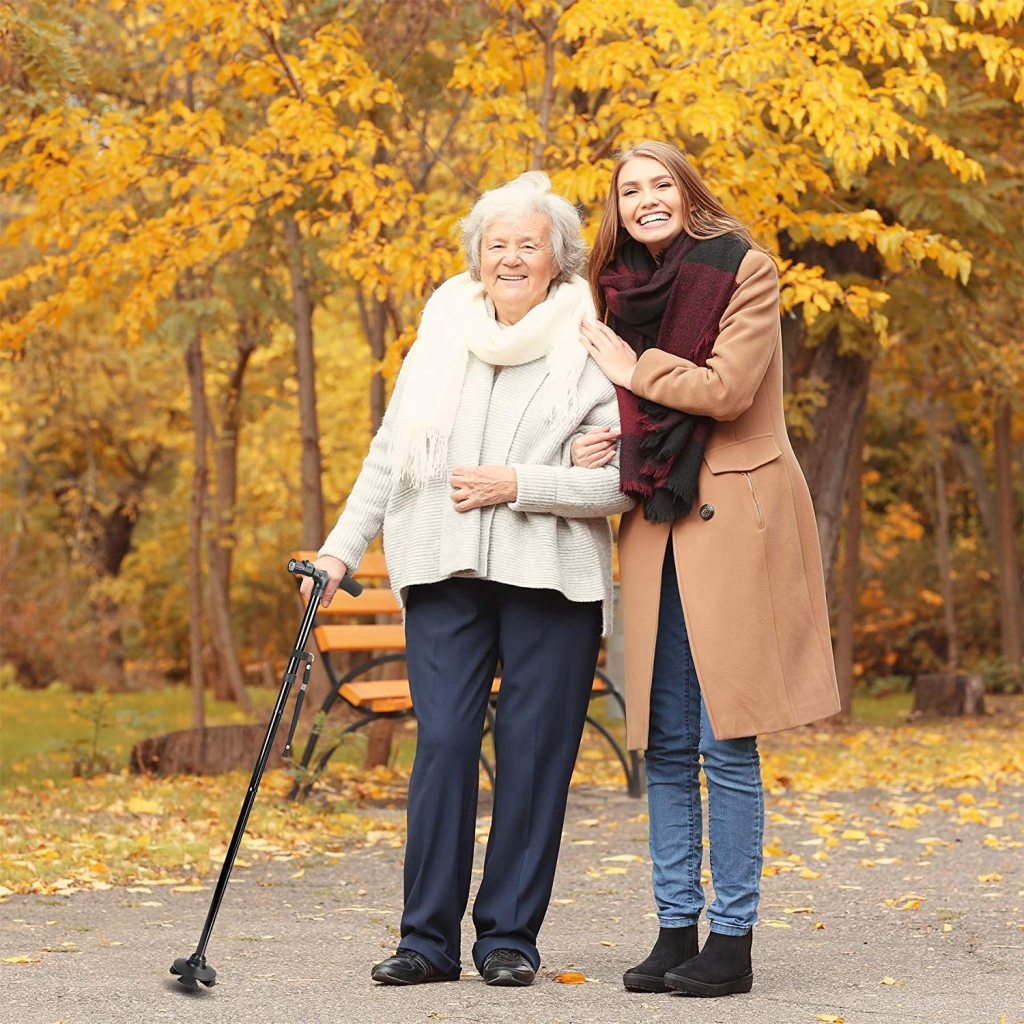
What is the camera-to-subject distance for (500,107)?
7.34 metres

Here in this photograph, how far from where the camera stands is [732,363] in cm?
355

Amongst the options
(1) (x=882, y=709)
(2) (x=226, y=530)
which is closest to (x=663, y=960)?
(2) (x=226, y=530)

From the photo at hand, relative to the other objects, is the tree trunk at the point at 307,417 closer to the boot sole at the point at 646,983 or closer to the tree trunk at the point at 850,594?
the tree trunk at the point at 850,594

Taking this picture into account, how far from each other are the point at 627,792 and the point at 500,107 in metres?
3.30

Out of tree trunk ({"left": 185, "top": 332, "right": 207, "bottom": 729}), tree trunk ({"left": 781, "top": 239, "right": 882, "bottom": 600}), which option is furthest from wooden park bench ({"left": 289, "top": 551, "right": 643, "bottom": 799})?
tree trunk ({"left": 781, "top": 239, "right": 882, "bottom": 600})

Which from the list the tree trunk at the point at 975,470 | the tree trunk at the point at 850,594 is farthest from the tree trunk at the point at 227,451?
the tree trunk at the point at 975,470

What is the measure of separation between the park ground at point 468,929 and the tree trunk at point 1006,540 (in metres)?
8.39

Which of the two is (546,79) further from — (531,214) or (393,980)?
(393,980)

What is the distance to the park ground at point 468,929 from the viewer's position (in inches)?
136

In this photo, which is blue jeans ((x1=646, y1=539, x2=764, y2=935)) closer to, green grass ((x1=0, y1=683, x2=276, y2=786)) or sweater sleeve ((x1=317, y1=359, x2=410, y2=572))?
sweater sleeve ((x1=317, y1=359, x2=410, y2=572))

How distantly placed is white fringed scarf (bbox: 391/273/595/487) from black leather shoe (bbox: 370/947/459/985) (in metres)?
1.07

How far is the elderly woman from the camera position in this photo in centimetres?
370

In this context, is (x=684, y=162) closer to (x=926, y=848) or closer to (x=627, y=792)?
(x=926, y=848)

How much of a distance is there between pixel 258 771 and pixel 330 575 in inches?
19.3
